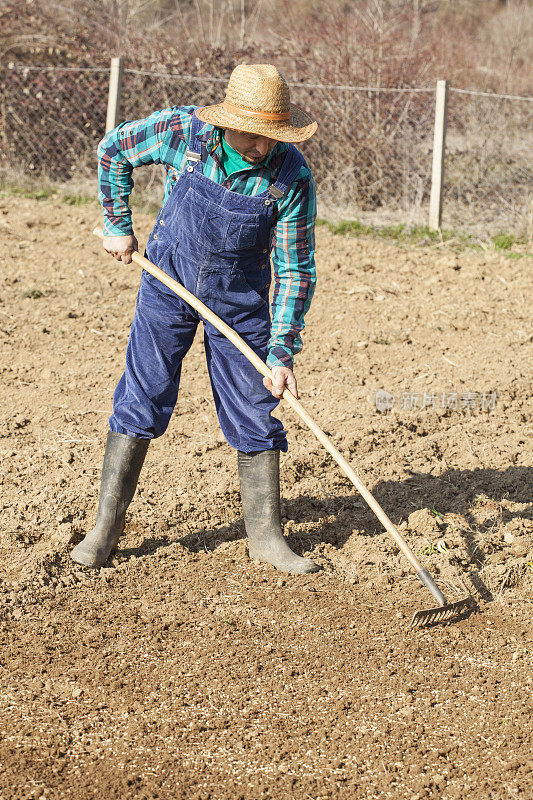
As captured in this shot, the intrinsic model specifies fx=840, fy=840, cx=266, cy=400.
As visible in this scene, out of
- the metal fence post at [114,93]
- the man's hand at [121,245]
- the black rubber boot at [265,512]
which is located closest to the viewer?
the man's hand at [121,245]

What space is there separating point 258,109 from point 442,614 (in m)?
2.01

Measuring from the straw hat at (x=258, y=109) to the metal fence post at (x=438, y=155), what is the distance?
6.14 meters

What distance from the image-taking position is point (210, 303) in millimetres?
3250

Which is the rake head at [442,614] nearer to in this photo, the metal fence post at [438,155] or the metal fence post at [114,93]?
the metal fence post at [438,155]

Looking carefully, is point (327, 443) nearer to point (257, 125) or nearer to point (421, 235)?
point (257, 125)

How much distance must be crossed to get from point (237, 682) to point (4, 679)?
81 centimetres

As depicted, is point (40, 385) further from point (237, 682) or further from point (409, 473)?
point (237, 682)

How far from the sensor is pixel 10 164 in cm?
1046

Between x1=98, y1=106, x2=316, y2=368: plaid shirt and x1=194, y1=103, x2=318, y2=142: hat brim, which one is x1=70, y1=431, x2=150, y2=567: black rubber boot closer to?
x1=98, y1=106, x2=316, y2=368: plaid shirt

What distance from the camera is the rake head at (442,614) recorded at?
3230mm

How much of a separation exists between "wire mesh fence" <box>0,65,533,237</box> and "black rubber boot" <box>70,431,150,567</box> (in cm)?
A: 622

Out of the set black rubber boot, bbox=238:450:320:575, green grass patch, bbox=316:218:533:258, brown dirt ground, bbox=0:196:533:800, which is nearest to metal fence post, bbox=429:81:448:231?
green grass patch, bbox=316:218:533:258

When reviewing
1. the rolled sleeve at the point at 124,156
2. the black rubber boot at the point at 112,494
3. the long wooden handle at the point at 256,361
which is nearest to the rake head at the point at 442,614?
the long wooden handle at the point at 256,361

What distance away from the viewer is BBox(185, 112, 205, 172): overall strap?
3.04 metres
